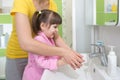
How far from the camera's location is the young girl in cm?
104

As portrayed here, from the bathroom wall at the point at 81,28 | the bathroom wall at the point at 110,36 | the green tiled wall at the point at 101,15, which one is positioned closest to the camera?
the green tiled wall at the point at 101,15

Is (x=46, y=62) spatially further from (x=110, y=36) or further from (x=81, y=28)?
(x=81, y=28)

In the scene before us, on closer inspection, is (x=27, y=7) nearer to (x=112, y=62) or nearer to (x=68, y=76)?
(x=68, y=76)

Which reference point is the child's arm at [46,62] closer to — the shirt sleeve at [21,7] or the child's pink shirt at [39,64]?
the child's pink shirt at [39,64]

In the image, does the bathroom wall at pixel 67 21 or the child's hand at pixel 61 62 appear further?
the bathroom wall at pixel 67 21

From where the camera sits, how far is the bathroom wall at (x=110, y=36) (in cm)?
161

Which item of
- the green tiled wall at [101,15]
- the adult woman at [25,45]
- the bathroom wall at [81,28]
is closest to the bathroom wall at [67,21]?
the bathroom wall at [81,28]

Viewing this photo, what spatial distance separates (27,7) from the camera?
1.14 m

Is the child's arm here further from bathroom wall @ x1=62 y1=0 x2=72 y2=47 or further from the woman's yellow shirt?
bathroom wall @ x1=62 y1=0 x2=72 y2=47

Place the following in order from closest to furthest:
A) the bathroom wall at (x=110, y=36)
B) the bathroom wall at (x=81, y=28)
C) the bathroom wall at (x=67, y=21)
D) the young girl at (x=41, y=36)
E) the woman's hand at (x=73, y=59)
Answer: the woman's hand at (x=73, y=59), the young girl at (x=41, y=36), the bathroom wall at (x=110, y=36), the bathroom wall at (x=81, y=28), the bathroom wall at (x=67, y=21)

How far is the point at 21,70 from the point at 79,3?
4.06 feet

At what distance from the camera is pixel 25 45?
1.00m

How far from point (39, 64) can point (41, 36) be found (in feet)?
0.50

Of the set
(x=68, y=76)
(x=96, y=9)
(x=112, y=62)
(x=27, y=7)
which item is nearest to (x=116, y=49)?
(x=112, y=62)
